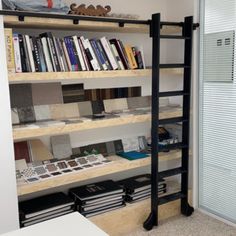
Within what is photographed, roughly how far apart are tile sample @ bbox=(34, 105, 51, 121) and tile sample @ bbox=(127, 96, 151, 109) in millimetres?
803

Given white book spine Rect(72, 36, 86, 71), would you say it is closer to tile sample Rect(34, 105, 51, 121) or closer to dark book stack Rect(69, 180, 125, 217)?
tile sample Rect(34, 105, 51, 121)

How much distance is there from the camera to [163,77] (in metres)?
3.12

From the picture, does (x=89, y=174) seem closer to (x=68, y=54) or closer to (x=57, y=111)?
(x=57, y=111)

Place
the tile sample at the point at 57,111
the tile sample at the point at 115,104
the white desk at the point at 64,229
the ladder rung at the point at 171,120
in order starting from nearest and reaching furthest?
the white desk at the point at 64,229, the tile sample at the point at 57,111, the ladder rung at the point at 171,120, the tile sample at the point at 115,104

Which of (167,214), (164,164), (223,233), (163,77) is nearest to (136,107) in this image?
(163,77)

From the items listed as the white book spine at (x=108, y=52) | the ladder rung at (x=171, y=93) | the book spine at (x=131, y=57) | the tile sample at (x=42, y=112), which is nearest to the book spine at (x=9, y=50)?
the tile sample at (x=42, y=112)

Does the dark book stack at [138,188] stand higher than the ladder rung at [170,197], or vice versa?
the dark book stack at [138,188]

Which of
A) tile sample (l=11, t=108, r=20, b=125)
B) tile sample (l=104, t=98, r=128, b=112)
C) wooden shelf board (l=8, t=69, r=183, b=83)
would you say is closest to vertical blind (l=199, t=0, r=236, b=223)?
wooden shelf board (l=8, t=69, r=183, b=83)

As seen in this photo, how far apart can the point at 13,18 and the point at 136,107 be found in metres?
1.39

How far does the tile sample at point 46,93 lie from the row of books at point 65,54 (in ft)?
0.92

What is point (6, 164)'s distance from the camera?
1.99 metres

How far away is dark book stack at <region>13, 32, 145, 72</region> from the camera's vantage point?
209cm

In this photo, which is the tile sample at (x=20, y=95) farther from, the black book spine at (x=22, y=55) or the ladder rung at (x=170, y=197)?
the ladder rung at (x=170, y=197)

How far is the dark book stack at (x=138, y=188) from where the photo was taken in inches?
106
